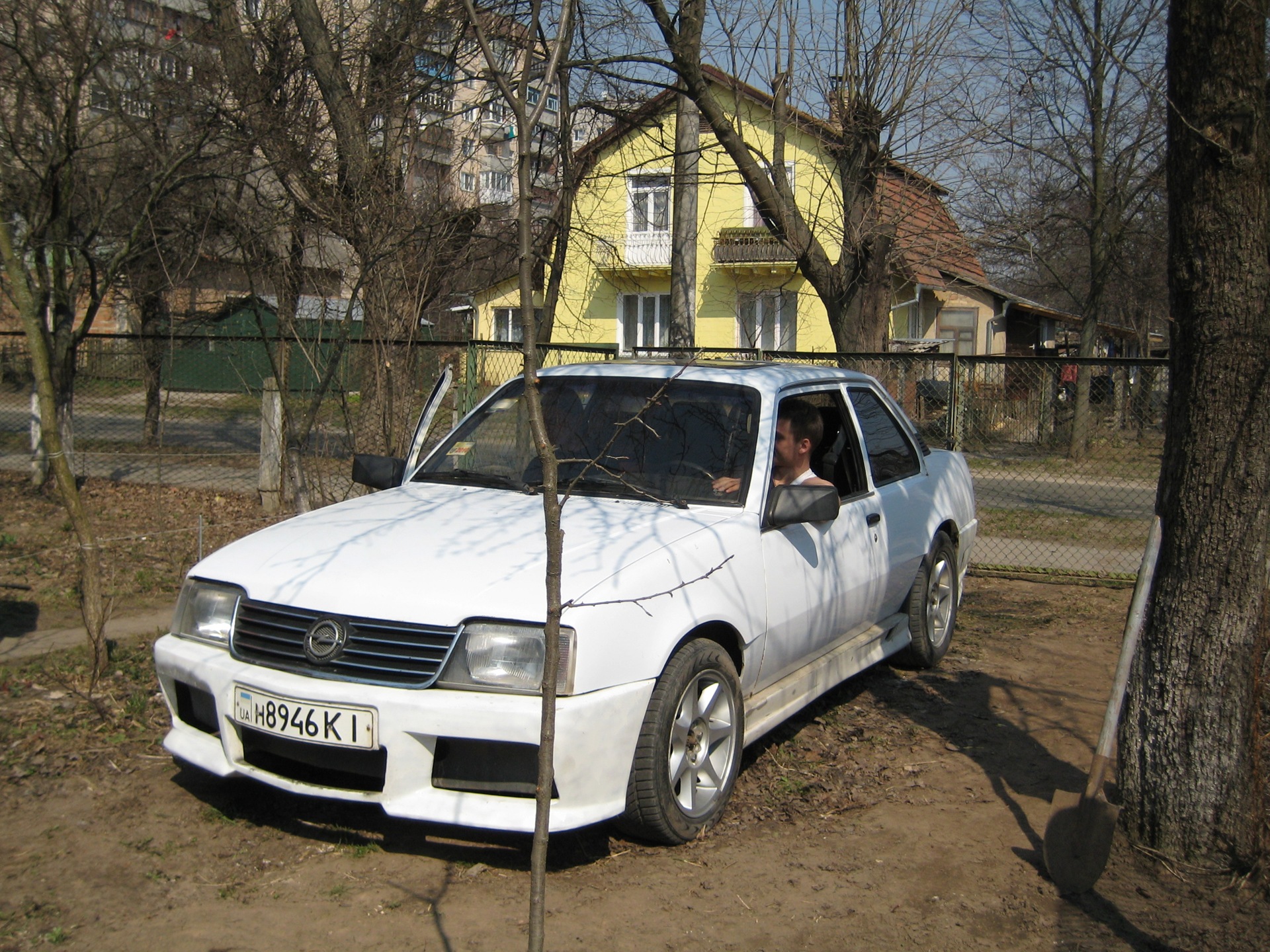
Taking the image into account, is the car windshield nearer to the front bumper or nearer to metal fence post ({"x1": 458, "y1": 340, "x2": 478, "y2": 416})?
the front bumper

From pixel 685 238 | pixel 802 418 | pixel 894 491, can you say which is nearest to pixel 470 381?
pixel 685 238

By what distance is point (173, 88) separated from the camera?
34.2 ft

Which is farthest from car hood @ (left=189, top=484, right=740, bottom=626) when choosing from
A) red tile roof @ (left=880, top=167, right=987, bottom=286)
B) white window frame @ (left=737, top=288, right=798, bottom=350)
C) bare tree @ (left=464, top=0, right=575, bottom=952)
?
white window frame @ (left=737, top=288, right=798, bottom=350)

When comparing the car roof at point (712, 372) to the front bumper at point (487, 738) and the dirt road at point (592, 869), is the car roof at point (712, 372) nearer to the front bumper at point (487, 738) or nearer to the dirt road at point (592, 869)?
the dirt road at point (592, 869)

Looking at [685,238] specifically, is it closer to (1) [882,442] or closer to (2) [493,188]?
(1) [882,442]

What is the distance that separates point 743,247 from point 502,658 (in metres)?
24.4

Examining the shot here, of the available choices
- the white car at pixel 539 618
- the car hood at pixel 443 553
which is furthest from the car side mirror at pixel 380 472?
the car hood at pixel 443 553

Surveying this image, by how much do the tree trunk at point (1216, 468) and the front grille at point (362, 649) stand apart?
255 cm

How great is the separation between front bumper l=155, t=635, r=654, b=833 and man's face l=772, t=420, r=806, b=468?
1890 millimetres

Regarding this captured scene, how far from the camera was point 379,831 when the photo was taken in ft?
12.9

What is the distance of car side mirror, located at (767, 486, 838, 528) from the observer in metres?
4.38

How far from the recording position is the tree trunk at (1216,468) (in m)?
3.72

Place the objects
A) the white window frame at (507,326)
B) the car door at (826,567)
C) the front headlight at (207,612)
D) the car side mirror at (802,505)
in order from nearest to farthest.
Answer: the front headlight at (207,612), the car side mirror at (802,505), the car door at (826,567), the white window frame at (507,326)

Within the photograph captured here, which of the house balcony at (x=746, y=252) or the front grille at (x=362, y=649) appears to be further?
the house balcony at (x=746, y=252)
